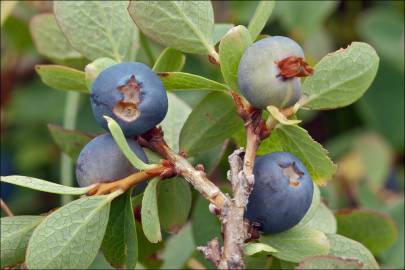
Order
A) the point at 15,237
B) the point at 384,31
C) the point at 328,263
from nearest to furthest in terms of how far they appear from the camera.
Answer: the point at 328,263 → the point at 15,237 → the point at 384,31

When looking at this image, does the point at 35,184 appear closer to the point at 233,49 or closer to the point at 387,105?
the point at 233,49

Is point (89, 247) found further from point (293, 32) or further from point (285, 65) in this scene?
point (293, 32)

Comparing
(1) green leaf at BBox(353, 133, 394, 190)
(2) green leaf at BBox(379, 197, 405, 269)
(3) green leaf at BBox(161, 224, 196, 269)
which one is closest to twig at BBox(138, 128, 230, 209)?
(3) green leaf at BBox(161, 224, 196, 269)

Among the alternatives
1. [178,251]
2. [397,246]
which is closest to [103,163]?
[178,251]

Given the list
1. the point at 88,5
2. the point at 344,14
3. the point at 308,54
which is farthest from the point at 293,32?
the point at 88,5

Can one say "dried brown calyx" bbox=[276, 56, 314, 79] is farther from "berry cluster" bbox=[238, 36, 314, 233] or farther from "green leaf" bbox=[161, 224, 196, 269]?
"green leaf" bbox=[161, 224, 196, 269]

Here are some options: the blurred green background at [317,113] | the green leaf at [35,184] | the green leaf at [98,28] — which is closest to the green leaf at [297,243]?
the green leaf at [35,184]
